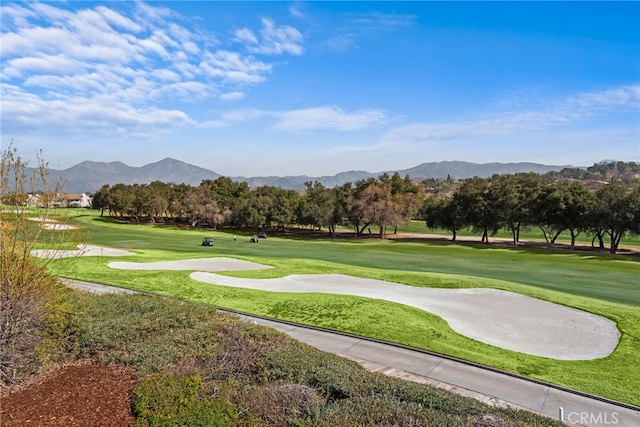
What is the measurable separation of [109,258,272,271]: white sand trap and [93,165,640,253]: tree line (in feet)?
105

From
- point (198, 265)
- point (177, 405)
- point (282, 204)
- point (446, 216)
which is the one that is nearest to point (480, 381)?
point (177, 405)

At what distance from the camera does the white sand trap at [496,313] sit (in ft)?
44.7

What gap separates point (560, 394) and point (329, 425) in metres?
7.05

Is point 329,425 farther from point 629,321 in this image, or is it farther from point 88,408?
point 629,321

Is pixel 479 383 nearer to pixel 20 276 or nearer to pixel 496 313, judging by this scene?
pixel 496 313

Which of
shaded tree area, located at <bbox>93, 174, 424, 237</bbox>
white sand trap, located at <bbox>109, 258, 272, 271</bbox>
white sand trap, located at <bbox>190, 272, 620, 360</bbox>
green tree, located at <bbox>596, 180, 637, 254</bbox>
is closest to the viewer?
white sand trap, located at <bbox>190, 272, 620, 360</bbox>

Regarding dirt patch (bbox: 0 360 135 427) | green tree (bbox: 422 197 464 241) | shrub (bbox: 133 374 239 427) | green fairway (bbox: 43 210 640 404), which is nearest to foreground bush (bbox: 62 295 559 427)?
shrub (bbox: 133 374 239 427)

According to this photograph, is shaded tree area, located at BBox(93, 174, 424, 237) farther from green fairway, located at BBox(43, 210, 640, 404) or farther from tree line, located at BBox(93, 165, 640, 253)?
green fairway, located at BBox(43, 210, 640, 404)

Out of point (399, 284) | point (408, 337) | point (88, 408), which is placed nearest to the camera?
point (88, 408)

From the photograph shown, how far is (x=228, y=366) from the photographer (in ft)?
26.9

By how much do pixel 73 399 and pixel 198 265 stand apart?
22276mm

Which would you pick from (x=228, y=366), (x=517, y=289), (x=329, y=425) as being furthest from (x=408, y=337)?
(x=517, y=289)

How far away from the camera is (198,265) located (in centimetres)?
2888

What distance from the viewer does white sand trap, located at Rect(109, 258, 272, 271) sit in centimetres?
2710
